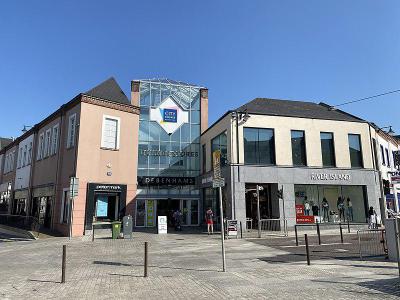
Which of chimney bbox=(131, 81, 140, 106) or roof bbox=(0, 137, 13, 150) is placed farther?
roof bbox=(0, 137, 13, 150)

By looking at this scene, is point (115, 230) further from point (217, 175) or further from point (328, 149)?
point (328, 149)

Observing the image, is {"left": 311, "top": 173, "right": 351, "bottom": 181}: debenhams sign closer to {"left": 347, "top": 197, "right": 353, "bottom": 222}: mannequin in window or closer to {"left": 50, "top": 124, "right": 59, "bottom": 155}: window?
{"left": 347, "top": 197, "right": 353, "bottom": 222}: mannequin in window

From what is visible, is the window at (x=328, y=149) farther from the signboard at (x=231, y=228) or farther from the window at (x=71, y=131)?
the window at (x=71, y=131)

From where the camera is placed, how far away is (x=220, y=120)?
27672 millimetres

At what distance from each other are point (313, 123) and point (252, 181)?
7206 mm

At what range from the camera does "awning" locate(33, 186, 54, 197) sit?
26.3 meters

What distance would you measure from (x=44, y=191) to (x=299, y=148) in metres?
20.5

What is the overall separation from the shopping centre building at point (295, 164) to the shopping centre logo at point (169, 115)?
16.7ft

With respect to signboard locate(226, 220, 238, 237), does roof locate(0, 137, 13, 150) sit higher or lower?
higher

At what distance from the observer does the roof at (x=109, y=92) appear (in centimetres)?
2546

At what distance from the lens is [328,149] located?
27.6 metres

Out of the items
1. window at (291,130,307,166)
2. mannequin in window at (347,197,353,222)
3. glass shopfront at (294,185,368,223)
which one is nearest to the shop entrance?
glass shopfront at (294,185,368,223)

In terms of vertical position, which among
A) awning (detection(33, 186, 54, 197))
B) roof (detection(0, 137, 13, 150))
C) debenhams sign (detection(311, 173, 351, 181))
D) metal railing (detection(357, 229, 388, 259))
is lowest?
metal railing (detection(357, 229, 388, 259))

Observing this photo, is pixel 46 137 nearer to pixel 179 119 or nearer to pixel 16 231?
pixel 16 231
